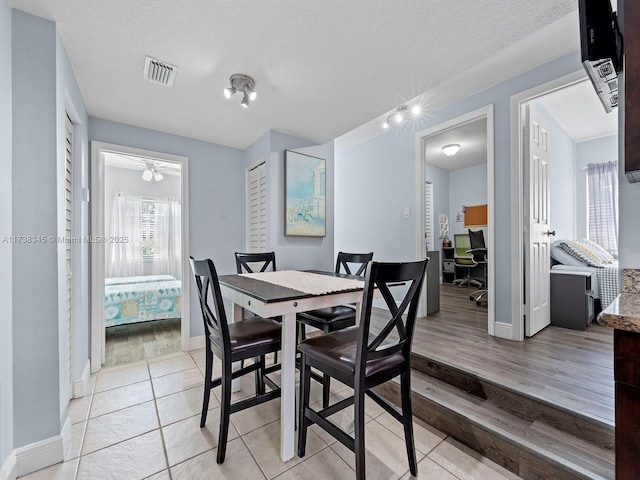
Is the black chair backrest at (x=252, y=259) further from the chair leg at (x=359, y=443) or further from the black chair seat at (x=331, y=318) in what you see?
the chair leg at (x=359, y=443)

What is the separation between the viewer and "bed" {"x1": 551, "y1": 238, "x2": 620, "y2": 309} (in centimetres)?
313

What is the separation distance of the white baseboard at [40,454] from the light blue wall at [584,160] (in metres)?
6.89

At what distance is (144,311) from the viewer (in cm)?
360

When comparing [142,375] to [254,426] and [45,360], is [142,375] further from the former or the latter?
[254,426]

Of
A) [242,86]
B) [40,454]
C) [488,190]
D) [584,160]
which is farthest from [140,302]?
[584,160]

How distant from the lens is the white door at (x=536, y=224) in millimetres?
2549

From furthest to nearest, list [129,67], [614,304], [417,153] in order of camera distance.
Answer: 1. [417,153]
2. [129,67]
3. [614,304]

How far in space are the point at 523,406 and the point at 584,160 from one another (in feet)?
17.3

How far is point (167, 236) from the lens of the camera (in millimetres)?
5562

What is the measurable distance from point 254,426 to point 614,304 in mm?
1847

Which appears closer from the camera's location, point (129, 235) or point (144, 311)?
point (144, 311)

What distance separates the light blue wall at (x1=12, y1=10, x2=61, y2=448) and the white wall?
6814 millimetres

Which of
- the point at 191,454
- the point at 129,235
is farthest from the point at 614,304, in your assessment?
the point at 129,235

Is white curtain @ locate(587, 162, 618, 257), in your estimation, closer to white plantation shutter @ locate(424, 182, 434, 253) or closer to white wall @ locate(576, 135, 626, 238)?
white wall @ locate(576, 135, 626, 238)
